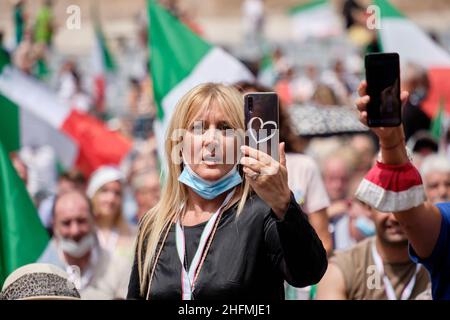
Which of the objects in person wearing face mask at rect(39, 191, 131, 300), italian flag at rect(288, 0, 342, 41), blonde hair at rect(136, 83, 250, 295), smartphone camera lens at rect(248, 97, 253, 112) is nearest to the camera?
smartphone camera lens at rect(248, 97, 253, 112)

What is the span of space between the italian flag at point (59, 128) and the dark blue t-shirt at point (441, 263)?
5.50 m

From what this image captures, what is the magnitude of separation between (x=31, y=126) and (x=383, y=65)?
6.01 meters

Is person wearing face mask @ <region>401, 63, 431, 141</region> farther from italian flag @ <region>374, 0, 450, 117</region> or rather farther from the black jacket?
the black jacket

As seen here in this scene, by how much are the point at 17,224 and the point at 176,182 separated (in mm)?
2017

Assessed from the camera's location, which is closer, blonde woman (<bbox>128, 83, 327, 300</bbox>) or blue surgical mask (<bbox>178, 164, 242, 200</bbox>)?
blonde woman (<bbox>128, 83, 327, 300</bbox>)

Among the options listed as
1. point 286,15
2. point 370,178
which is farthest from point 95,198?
point 286,15

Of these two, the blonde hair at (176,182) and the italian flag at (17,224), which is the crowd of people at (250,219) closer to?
the blonde hair at (176,182)

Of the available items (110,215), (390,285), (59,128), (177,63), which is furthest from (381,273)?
(59,128)

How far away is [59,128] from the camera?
390 inches

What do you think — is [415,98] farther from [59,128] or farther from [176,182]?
[176,182]

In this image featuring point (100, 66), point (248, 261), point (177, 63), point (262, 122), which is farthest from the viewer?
point (100, 66)

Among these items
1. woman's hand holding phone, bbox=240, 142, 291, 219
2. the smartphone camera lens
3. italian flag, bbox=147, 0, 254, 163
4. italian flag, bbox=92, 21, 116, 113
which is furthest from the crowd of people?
italian flag, bbox=92, 21, 116, 113

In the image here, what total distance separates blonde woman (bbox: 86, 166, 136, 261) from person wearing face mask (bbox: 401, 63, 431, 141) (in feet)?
7.52

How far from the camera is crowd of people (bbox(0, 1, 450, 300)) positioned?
3.65 meters
